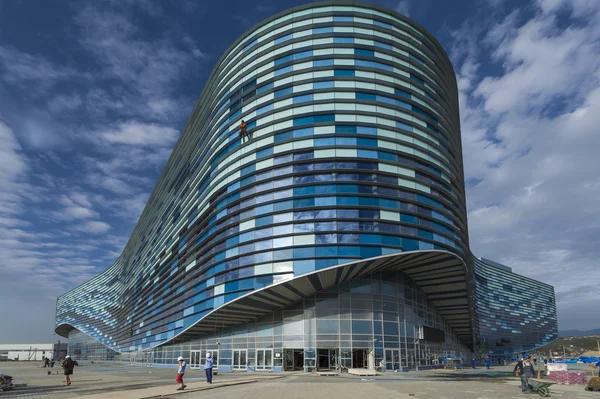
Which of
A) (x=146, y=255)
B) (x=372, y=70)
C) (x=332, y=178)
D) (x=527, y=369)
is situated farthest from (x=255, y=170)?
(x=146, y=255)

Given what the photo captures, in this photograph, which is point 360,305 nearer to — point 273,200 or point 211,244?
point 273,200

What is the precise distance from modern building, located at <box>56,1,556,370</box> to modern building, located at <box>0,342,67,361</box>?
157m

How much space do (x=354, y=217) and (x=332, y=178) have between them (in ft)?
15.2

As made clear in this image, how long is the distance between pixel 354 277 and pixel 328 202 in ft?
27.9

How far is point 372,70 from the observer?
49.1 m

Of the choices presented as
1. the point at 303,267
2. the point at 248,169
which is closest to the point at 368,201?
the point at 303,267

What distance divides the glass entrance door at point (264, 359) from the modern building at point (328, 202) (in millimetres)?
158

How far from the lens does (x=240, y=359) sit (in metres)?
49.6

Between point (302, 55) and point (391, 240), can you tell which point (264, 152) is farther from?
point (391, 240)

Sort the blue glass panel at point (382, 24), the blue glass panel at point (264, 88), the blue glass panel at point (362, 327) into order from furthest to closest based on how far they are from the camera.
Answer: the blue glass panel at point (382, 24) → the blue glass panel at point (264, 88) → the blue glass panel at point (362, 327)

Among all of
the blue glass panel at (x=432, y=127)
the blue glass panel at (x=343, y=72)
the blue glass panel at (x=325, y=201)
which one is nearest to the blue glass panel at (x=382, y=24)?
the blue glass panel at (x=343, y=72)

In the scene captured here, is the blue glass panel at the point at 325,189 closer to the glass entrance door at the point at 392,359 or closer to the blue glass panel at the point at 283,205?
the blue glass panel at the point at 283,205

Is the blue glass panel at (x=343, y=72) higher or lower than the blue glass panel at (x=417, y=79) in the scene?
lower

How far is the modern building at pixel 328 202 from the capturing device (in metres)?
44.1
